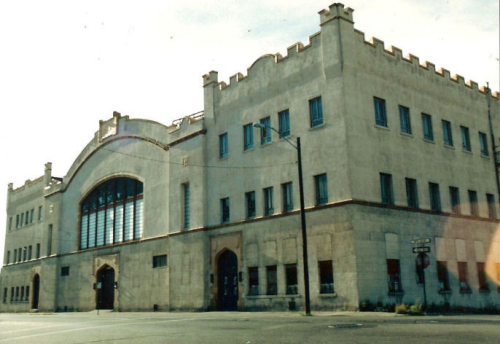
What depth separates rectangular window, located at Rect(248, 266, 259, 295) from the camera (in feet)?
108

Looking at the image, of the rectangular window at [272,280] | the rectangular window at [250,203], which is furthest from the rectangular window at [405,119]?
the rectangular window at [272,280]

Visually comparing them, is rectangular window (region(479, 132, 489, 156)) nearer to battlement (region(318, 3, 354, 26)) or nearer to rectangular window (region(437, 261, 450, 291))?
rectangular window (region(437, 261, 450, 291))

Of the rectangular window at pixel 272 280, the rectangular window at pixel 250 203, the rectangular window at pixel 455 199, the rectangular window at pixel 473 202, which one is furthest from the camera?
the rectangular window at pixel 473 202

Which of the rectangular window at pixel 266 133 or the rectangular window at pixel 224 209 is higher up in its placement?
the rectangular window at pixel 266 133

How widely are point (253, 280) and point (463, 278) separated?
1308cm

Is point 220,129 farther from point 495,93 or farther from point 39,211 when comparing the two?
point 39,211

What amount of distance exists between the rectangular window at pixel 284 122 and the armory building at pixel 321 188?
90 millimetres

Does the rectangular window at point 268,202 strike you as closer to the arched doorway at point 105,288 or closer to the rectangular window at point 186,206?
the rectangular window at point 186,206

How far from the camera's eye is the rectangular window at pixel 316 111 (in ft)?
101

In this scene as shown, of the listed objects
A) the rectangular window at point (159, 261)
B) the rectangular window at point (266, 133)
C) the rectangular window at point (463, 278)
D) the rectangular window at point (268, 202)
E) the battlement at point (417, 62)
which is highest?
the battlement at point (417, 62)

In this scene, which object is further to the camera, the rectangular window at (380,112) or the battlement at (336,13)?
the rectangular window at (380,112)

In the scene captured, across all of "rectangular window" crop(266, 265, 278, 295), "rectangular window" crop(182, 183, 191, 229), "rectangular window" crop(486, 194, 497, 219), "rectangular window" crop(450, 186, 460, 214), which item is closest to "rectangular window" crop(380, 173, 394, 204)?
"rectangular window" crop(450, 186, 460, 214)

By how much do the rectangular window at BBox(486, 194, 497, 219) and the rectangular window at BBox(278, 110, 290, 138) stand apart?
629 inches

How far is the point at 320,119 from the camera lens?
3077 centimetres
